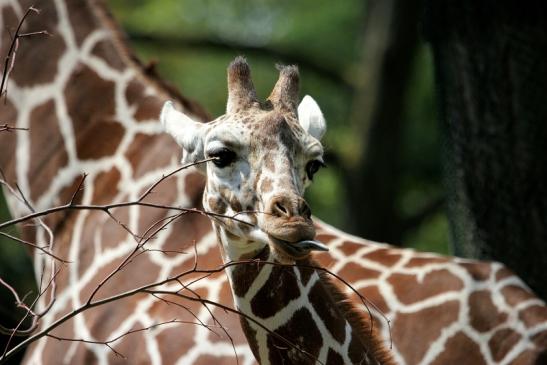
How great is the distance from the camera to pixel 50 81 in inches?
234

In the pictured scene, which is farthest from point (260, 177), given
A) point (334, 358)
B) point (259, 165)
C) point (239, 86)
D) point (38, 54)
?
point (38, 54)

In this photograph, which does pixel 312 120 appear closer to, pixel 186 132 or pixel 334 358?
pixel 186 132

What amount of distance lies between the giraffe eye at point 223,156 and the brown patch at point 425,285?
1.65 metres

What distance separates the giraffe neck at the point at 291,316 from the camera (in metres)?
3.90

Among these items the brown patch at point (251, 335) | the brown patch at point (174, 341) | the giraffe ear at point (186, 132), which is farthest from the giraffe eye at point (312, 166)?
the brown patch at point (174, 341)

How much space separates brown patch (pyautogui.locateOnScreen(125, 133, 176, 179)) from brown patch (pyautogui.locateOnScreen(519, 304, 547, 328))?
184 centimetres

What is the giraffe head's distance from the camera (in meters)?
3.43

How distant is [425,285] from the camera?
5141 millimetres

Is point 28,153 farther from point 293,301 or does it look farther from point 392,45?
point 392,45

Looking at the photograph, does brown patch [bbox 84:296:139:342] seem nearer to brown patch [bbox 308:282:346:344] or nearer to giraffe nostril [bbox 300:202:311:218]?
brown patch [bbox 308:282:346:344]

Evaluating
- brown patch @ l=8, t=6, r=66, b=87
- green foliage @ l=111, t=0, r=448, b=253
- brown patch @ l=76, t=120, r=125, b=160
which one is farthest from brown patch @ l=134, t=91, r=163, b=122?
green foliage @ l=111, t=0, r=448, b=253

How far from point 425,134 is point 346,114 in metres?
1.06

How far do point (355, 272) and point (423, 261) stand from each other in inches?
12.7

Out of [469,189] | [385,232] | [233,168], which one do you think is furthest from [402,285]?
[385,232]
